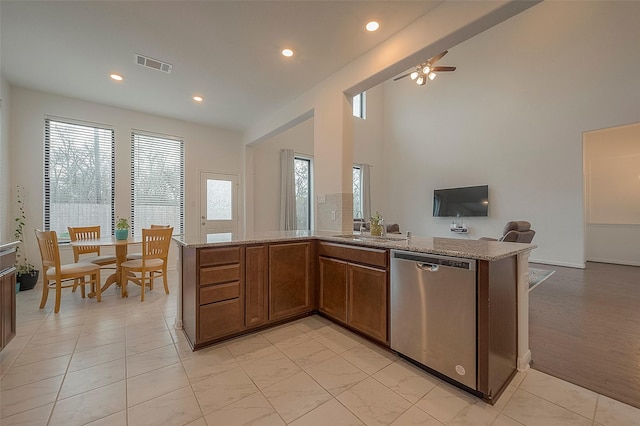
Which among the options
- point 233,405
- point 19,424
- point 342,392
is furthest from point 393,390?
point 19,424

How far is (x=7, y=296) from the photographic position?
2.01m

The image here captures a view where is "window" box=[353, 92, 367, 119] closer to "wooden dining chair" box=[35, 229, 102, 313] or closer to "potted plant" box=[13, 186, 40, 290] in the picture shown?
"wooden dining chair" box=[35, 229, 102, 313]

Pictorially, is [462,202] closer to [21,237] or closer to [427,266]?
[427,266]

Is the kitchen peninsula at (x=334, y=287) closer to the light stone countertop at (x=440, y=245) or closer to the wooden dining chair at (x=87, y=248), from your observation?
the light stone countertop at (x=440, y=245)

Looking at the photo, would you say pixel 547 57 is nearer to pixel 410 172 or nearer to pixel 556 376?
pixel 410 172

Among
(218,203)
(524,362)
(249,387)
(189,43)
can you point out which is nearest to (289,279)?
(249,387)

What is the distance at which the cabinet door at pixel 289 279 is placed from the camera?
2623mm

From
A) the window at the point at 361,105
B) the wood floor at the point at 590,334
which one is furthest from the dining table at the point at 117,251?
the window at the point at 361,105

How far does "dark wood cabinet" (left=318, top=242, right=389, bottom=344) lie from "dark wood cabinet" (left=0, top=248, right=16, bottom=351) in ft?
8.17

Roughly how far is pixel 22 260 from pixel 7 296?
294 cm

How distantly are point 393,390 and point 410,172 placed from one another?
7133mm

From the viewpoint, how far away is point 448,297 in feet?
5.67

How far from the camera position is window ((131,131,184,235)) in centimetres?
496

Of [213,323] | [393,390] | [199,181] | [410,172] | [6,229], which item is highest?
[410,172]
